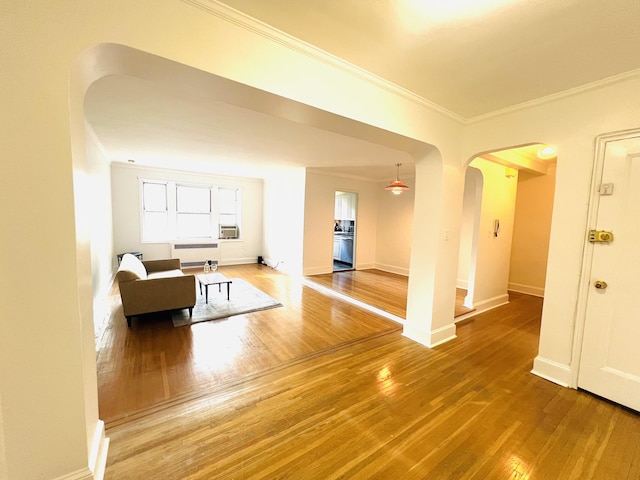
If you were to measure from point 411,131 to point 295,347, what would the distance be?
102 inches

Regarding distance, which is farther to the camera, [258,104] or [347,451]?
[258,104]

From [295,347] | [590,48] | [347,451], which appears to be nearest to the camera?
[347,451]

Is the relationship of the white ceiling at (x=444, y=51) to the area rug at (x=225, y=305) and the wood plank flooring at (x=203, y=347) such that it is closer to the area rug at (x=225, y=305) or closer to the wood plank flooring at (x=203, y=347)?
the wood plank flooring at (x=203, y=347)

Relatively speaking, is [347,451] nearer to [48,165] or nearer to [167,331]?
[48,165]

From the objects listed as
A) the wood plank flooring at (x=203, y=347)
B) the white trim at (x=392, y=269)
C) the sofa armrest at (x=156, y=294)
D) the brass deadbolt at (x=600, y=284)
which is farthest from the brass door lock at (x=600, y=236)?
the white trim at (x=392, y=269)

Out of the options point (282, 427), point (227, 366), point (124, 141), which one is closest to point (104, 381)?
point (227, 366)

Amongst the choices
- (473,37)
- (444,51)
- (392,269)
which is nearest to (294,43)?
(444,51)

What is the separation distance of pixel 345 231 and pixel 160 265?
17.0 ft

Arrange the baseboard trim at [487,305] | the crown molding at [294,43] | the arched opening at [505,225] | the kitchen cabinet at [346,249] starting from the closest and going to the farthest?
the crown molding at [294,43] < the baseboard trim at [487,305] < the arched opening at [505,225] < the kitchen cabinet at [346,249]

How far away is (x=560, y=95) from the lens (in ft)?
7.52

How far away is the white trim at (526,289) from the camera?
523 cm

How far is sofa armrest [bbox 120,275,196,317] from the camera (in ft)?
10.4

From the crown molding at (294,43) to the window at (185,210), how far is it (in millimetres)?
6322

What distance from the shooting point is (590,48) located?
172cm
